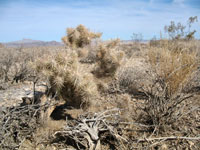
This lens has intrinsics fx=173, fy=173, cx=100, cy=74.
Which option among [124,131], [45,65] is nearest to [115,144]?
[124,131]

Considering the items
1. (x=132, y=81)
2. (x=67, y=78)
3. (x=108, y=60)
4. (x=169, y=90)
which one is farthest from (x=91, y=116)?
(x=132, y=81)

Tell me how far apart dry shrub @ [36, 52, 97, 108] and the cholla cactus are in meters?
8.22

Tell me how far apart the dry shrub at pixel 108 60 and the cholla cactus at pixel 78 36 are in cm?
619

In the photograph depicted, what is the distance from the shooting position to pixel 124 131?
3221 millimetres

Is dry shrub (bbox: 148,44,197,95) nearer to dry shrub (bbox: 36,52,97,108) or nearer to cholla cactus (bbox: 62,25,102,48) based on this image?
dry shrub (bbox: 36,52,97,108)

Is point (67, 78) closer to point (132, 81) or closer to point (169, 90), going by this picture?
point (169, 90)

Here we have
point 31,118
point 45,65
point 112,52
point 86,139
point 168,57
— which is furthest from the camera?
point 112,52

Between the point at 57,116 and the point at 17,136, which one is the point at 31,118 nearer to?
the point at 17,136

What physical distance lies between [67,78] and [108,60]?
Answer: 2.31m

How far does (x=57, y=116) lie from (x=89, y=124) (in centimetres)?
109

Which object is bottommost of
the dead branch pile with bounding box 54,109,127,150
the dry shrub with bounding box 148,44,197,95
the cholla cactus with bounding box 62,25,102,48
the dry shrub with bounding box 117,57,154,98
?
the dead branch pile with bounding box 54,109,127,150

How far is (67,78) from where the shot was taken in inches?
139

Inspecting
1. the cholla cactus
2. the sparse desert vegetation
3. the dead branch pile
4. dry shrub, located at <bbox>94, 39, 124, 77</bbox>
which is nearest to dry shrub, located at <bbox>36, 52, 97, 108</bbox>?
the sparse desert vegetation

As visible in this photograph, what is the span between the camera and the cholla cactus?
11.7m
